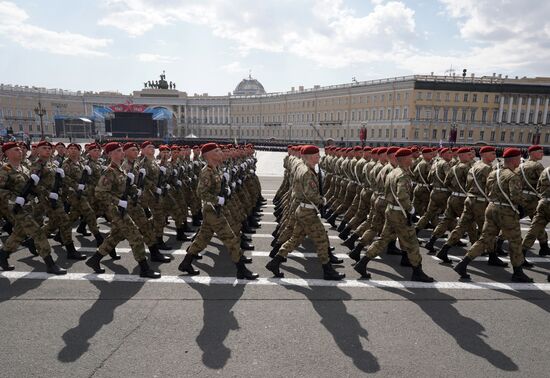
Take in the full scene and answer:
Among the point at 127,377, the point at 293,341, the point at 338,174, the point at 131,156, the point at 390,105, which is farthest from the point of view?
the point at 390,105

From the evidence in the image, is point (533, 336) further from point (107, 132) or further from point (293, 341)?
point (107, 132)

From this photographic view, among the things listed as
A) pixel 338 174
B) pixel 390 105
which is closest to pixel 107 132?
pixel 390 105

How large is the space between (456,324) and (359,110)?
7120 centimetres

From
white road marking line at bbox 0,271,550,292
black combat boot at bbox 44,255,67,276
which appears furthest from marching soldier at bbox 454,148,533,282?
black combat boot at bbox 44,255,67,276

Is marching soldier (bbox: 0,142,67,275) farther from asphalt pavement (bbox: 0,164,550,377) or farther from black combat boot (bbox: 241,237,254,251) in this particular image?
black combat boot (bbox: 241,237,254,251)

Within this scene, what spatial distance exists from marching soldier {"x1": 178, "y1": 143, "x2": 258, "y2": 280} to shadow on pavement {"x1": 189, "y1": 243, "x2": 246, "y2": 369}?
0.40 metres

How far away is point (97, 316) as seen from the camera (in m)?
4.56

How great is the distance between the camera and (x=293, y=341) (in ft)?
13.4

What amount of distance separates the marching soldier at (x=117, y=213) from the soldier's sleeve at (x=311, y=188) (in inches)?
106

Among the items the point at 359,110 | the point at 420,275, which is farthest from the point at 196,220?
the point at 359,110

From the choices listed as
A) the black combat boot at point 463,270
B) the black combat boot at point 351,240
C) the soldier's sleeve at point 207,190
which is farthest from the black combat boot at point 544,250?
the soldier's sleeve at point 207,190

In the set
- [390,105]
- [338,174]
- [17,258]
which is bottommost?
[17,258]

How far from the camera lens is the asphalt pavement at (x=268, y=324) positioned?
3652 mm

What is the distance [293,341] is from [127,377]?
67.8 inches
